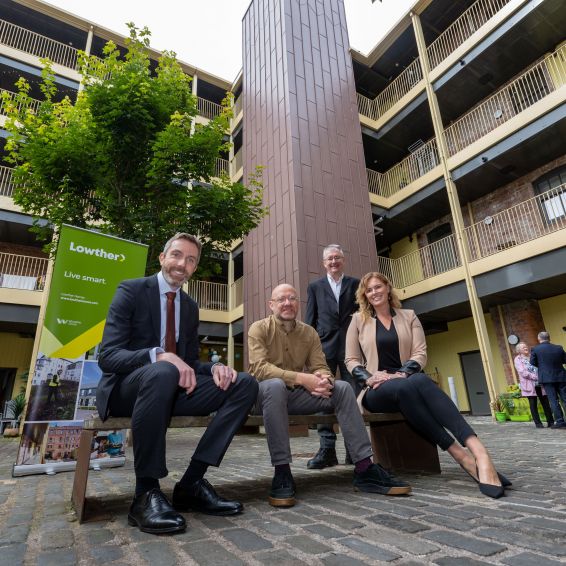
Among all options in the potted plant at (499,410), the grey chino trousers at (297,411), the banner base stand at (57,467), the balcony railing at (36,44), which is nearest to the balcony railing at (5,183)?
the balcony railing at (36,44)

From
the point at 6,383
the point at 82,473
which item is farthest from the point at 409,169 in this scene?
the point at 6,383

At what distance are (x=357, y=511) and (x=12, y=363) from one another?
15338mm

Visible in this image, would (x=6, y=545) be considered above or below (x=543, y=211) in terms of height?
below

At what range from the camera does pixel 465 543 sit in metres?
1.40

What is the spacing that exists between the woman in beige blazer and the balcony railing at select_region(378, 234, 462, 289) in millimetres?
10191

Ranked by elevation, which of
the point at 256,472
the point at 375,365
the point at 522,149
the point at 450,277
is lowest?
the point at 256,472

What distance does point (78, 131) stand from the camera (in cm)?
621

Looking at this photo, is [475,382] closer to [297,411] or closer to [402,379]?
[402,379]

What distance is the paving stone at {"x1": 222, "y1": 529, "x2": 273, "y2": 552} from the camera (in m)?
1.44

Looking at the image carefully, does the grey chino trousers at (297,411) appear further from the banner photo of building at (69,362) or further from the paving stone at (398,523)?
the banner photo of building at (69,362)

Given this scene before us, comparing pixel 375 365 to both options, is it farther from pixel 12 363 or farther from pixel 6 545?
pixel 12 363

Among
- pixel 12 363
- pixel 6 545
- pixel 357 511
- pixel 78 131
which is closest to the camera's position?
pixel 6 545

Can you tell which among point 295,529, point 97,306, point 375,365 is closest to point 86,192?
point 97,306

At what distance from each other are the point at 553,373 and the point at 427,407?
19.3 feet
